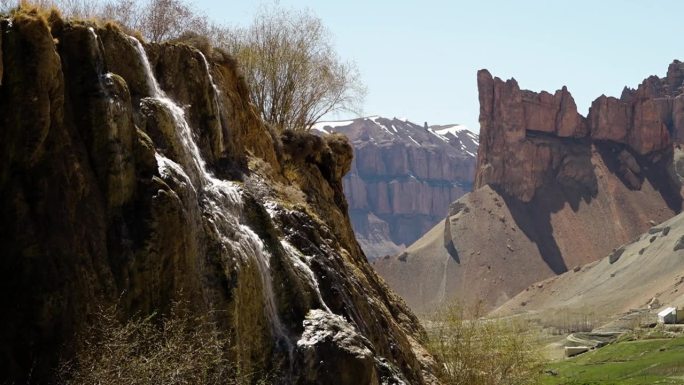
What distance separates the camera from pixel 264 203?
27.5 metres

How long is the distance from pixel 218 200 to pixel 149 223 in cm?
469

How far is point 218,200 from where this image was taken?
2405cm

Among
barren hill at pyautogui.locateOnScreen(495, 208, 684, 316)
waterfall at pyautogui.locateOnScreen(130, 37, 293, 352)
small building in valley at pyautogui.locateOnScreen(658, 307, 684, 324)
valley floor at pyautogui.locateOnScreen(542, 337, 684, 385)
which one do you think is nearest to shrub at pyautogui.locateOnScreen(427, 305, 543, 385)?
waterfall at pyautogui.locateOnScreen(130, 37, 293, 352)

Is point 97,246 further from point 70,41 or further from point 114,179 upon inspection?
point 70,41

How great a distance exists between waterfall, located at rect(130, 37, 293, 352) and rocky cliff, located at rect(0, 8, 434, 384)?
5cm

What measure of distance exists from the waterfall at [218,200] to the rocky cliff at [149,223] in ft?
0.18

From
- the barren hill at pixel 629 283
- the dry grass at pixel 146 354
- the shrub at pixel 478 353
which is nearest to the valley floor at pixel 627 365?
the barren hill at pixel 629 283

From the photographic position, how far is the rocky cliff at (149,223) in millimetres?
16938

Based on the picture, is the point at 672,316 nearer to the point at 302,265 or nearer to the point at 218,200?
the point at 302,265

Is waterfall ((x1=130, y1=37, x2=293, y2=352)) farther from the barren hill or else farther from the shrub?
the barren hill

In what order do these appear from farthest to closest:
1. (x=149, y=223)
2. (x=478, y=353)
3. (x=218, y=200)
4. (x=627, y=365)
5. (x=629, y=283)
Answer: (x=629, y=283) < (x=627, y=365) < (x=478, y=353) < (x=218, y=200) < (x=149, y=223)

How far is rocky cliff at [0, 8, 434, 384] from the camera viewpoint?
1694 centimetres

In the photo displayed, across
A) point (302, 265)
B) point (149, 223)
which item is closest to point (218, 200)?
point (302, 265)

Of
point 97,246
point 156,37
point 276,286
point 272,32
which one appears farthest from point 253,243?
point 272,32
